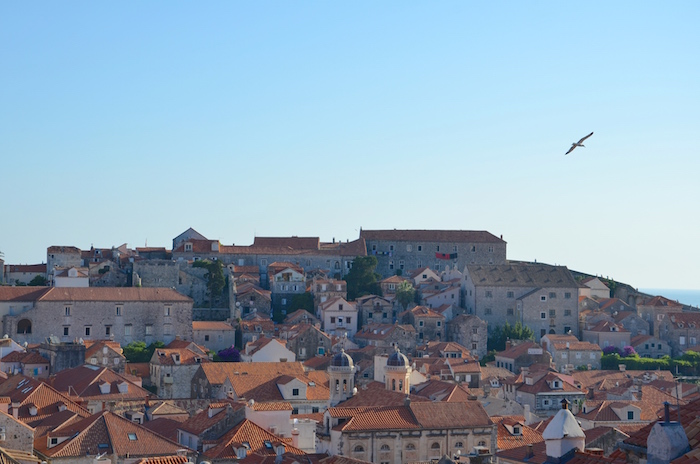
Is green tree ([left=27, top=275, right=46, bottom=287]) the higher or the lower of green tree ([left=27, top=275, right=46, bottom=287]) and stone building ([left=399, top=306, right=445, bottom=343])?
the higher

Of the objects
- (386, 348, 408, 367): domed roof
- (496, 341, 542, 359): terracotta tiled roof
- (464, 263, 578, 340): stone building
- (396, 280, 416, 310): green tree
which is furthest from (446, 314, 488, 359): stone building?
(386, 348, 408, 367): domed roof

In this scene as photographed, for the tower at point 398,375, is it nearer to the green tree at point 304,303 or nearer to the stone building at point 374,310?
the stone building at point 374,310

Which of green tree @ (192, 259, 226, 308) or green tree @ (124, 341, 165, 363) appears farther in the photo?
green tree @ (192, 259, 226, 308)

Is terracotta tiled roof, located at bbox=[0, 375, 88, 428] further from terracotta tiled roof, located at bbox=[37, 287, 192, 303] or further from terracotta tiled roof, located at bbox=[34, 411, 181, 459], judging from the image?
terracotta tiled roof, located at bbox=[37, 287, 192, 303]

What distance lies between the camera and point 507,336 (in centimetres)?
8644

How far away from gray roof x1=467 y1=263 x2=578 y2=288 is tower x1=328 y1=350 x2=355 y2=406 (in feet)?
104

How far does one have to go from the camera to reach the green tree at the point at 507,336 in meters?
86.4

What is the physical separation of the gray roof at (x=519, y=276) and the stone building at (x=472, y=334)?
5.55 meters

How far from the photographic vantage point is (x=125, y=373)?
230 feet

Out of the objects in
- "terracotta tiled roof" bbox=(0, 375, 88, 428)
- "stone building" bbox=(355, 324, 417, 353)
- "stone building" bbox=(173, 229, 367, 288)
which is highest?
"stone building" bbox=(173, 229, 367, 288)

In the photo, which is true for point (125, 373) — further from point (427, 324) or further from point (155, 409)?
point (427, 324)

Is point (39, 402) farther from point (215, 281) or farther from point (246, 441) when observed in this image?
point (215, 281)

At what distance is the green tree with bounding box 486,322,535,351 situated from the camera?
86438 mm

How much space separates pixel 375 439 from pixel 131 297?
37.6 m
